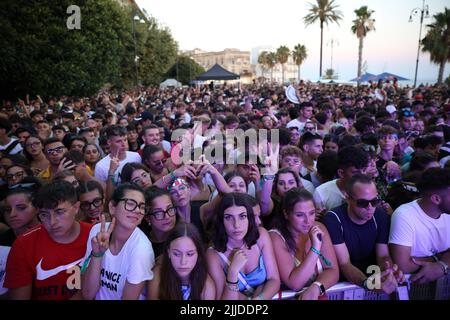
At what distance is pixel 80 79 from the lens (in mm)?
18047

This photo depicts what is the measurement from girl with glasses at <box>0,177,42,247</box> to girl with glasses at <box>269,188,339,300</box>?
2196 millimetres

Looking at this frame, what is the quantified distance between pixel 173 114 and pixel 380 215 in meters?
9.51

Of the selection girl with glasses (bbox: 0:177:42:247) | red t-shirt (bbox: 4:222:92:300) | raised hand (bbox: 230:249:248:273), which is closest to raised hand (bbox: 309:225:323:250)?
raised hand (bbox: 230:249:248:273)

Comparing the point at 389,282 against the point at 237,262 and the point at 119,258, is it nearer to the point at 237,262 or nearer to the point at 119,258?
the point at 237,262

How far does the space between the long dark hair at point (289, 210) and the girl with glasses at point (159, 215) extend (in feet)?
3.07

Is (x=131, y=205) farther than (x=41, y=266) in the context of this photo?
Yes

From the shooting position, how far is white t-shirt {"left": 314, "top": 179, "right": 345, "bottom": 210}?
357cm

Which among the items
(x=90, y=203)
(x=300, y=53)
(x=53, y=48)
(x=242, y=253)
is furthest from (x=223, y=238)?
(x=300, y=53)

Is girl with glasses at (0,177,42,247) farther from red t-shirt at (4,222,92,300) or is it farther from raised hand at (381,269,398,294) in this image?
raised hand at (381,269,398,294)

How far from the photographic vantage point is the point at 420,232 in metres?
2.81

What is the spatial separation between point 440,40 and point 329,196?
121ft

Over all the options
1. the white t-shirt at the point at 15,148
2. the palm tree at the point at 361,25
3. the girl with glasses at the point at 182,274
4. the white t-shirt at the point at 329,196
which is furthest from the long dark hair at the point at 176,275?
the palm tree at the point at 361,25

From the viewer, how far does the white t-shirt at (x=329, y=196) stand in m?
3.57
